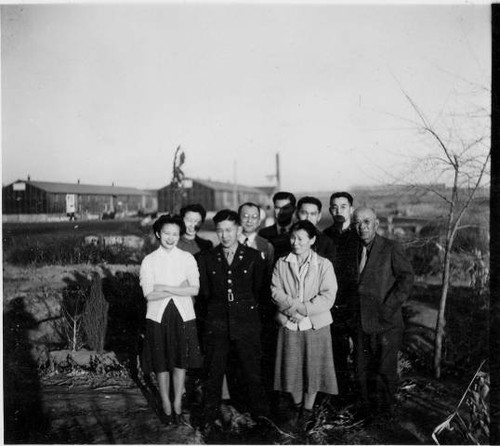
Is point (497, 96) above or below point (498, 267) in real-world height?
above

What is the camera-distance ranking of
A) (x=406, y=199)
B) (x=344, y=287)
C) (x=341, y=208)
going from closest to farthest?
(x=344, y=287) → (x=341, y=208) → (x=406, y=199)

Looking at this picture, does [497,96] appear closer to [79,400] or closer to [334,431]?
[334,431]

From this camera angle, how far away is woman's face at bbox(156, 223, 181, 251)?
3.43 metres

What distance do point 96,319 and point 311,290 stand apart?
278 cm

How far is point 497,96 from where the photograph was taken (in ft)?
13.6

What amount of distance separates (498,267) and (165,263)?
333cm

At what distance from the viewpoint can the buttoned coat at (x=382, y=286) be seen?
345 centimetres

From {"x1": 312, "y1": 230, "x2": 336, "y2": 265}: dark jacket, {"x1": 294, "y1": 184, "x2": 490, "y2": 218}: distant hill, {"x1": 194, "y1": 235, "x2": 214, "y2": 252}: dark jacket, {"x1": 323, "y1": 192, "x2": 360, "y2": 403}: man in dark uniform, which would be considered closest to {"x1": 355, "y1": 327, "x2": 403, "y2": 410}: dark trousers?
{"x1": 323, "y1": 192, "x2": 360, "y2": 403}: man in dark uniform

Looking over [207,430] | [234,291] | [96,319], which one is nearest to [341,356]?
[234,291]

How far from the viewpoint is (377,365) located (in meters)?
3.48

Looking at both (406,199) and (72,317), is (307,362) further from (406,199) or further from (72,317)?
(406,199)

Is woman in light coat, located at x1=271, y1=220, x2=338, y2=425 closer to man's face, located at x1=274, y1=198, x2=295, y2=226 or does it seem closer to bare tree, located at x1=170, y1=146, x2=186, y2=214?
man's face, located at x1=274, y1=198, x2=295, y2=226

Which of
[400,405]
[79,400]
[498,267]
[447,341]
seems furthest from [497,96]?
[79,400]

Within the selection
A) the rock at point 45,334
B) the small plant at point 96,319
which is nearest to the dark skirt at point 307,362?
the small plant at point 96,319
